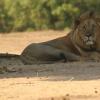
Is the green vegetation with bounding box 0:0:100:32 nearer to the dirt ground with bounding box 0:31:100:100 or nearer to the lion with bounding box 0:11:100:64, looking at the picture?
the lion with bounding box 0:11:100:64

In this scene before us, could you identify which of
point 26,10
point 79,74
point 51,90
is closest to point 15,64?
point 79,74

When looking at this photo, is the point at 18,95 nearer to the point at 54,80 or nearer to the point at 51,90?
the point at 51,90

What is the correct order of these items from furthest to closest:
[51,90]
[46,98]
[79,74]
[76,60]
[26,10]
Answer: [26,10] < [76,60] < [79,74] < [51,90] < [46,98]

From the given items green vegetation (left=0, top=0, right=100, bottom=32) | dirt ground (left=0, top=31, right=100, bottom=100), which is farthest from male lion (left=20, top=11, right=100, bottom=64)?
green vegetation (left=0, top=0, right=100, bottom=32)

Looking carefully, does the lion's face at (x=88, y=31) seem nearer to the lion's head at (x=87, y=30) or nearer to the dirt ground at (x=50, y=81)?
the lion's head at (x=87, y=30)

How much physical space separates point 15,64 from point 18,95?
5031mm

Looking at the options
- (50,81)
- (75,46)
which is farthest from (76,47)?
(50,81)

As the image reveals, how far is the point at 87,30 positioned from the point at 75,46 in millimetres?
484

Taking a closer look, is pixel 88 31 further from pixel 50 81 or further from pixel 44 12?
pixel 44 12

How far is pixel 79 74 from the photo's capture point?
12.0 metres

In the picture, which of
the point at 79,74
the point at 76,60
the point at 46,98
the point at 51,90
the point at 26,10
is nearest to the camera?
the point at 46,98

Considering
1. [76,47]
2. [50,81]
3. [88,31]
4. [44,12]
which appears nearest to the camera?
[50,81]

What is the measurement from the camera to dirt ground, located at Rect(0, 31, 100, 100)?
9.60m

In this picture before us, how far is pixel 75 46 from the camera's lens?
48.8 ft
